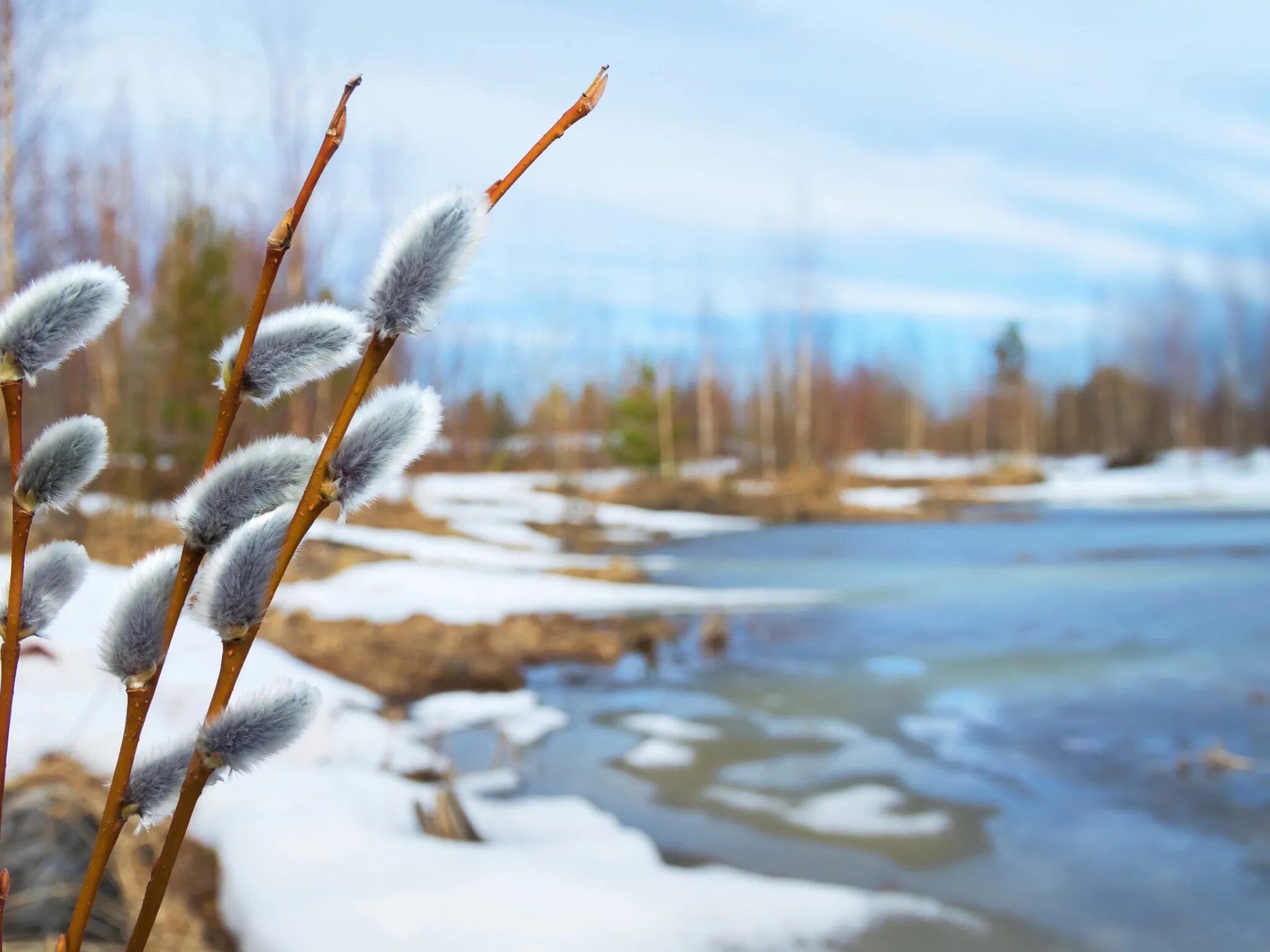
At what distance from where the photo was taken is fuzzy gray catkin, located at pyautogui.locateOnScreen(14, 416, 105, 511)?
0.67 m

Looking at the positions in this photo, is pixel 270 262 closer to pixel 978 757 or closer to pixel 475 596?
pixel 978 757

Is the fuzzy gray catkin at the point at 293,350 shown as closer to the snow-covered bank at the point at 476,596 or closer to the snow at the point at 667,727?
the snow at the point at 667,727

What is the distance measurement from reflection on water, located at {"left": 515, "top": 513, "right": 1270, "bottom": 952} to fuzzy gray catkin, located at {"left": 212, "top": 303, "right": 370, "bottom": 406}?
2.80 m

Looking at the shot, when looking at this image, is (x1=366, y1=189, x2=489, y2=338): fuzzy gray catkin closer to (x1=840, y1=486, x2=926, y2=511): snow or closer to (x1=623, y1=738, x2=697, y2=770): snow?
(x1=623, y1=738, x2=697, y2=770): snow

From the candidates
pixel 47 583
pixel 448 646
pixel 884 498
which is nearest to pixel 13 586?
pixel 47 583

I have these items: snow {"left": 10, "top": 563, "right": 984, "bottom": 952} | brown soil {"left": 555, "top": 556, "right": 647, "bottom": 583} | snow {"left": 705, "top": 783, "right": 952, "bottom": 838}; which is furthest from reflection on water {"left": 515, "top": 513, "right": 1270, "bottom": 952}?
brown soil {"left": 555, "top": 556, "right": 647, "bottom": 583}

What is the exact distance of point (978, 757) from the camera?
501 cm

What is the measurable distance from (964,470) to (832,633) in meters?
33.2

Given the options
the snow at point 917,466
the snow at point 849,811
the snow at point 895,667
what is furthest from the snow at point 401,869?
the snow at point 917,466

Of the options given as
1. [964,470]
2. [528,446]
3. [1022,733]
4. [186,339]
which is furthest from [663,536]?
[964,470]

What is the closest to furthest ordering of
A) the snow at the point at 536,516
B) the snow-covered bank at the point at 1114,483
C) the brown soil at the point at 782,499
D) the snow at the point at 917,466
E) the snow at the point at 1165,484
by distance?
the snow at the point at 536,516 → the brown soil at the point at 782,499 → the snow-covered bank at the point at 1114,483 → the snow at the point at 1165,484 → the snow at the point at 917,466

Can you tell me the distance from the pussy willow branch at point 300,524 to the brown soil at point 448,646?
5.56 meters

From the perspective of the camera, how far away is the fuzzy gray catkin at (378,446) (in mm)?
631

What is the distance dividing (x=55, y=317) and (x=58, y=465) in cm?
10
